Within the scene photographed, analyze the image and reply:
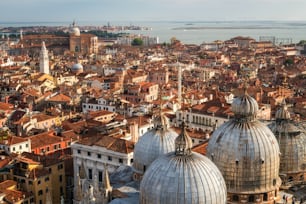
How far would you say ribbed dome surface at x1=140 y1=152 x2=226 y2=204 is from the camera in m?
11.4

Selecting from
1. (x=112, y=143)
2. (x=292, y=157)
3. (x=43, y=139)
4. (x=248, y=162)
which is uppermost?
(x=248, y=162)

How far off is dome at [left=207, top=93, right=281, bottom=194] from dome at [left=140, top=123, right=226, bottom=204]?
7.14ft

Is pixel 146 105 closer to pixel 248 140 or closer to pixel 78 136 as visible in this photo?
pixel 78 136

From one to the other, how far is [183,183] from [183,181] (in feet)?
0.16

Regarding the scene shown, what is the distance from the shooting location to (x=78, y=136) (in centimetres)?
2833

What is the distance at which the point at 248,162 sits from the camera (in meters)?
14.0

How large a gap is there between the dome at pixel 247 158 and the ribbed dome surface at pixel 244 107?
12.4 inches

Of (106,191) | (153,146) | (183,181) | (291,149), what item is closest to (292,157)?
(291,149)

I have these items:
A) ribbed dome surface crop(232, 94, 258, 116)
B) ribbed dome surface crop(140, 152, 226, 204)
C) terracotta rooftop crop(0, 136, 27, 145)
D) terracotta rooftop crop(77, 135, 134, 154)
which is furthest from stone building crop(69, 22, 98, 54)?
ribbed dome surface crop(140, 152, 226, 204)

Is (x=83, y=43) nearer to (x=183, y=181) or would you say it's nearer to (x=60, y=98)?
(x=60, y=98)

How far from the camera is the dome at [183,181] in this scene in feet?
37.5

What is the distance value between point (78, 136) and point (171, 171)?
17.3 meters

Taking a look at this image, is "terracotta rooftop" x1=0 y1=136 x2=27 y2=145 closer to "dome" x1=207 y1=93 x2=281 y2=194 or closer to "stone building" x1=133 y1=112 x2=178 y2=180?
"stone building" x1=133 y1=112 x2=178 y2=180

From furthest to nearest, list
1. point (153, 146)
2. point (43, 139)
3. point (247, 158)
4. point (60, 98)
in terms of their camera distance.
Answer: point (60, 98), point (43, 139), point (153, 146), point (247, 158)
